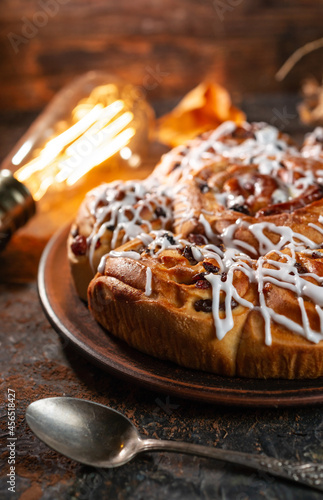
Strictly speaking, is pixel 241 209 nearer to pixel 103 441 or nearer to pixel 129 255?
pixel 129 255

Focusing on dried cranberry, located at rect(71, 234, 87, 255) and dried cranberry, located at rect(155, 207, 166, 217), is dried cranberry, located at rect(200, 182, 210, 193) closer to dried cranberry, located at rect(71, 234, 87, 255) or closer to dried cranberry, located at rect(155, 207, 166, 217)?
dried cranberry, located at rect(155, 207, 166, 217)

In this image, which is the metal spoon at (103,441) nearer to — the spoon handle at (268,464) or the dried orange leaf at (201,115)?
the spoon handle at (268,464)

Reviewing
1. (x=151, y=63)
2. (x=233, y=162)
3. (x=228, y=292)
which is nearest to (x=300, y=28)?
(x=151, y=63)

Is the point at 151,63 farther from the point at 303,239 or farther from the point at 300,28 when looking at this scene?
the point at 303,239

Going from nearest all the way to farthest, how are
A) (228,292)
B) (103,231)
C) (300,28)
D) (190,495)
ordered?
1. (190,495)
2. (228,292)
3. (103,231)
4. (300,28)

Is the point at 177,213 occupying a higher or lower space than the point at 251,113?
higher

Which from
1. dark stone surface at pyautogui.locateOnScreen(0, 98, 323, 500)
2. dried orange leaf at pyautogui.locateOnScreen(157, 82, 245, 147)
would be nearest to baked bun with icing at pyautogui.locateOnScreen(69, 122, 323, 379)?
dark stone surface at pyautogui.locateOnScreen(0, 98, 323, 500)
